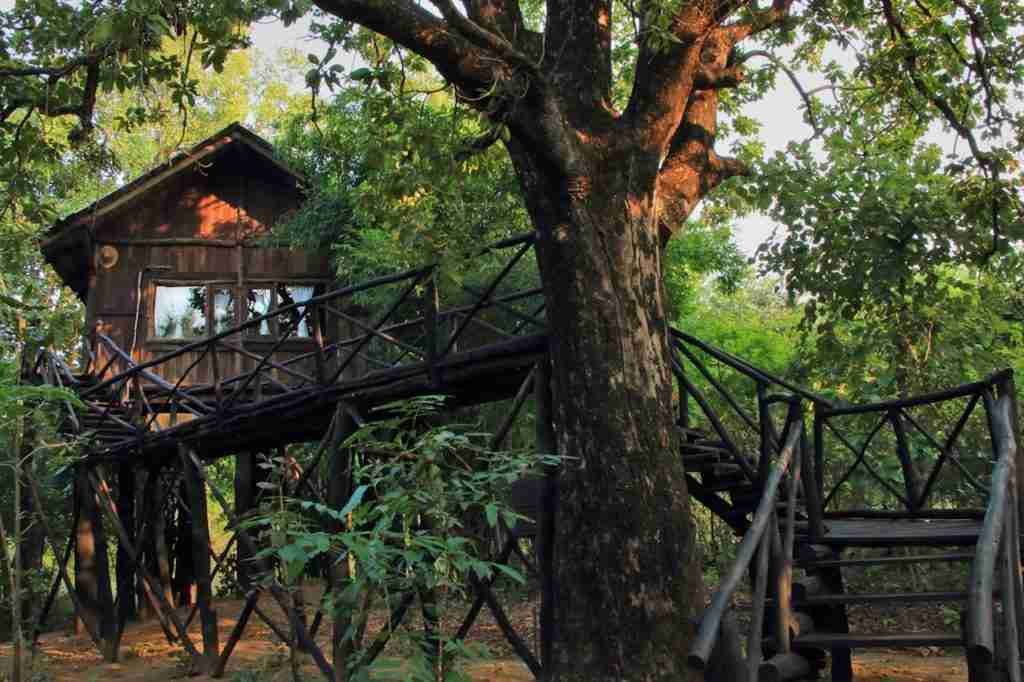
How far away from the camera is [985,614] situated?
4.33m

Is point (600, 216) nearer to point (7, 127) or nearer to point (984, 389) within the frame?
point (984, 389)

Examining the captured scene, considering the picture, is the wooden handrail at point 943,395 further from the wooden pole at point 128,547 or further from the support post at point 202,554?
the wooden pole at point 128,547

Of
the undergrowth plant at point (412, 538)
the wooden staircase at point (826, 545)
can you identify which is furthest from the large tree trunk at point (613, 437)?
the undergrowth plant at point (412, 538)

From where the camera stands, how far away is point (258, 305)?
57.1ft

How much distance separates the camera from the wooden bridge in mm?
5426

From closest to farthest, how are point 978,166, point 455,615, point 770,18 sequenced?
point 770,18 < point 978,166 < point 455,615

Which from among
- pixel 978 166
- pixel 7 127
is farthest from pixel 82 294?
pixel 978 166

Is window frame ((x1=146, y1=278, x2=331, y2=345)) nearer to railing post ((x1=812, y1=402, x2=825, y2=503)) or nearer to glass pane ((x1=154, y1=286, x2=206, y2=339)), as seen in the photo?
glass pane ((x1=154, y1=286, x2=206, y2=339))

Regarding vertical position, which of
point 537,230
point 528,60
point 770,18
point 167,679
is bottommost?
point 167,679

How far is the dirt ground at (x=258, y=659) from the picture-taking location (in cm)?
1027

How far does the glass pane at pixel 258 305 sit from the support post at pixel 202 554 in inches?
Result: 209

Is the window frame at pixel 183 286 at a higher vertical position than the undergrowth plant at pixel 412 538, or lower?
higher

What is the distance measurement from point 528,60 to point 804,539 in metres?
3.92

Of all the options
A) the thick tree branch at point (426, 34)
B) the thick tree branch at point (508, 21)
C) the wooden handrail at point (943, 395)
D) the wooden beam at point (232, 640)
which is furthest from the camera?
the wooden beam at point (232, 640)
